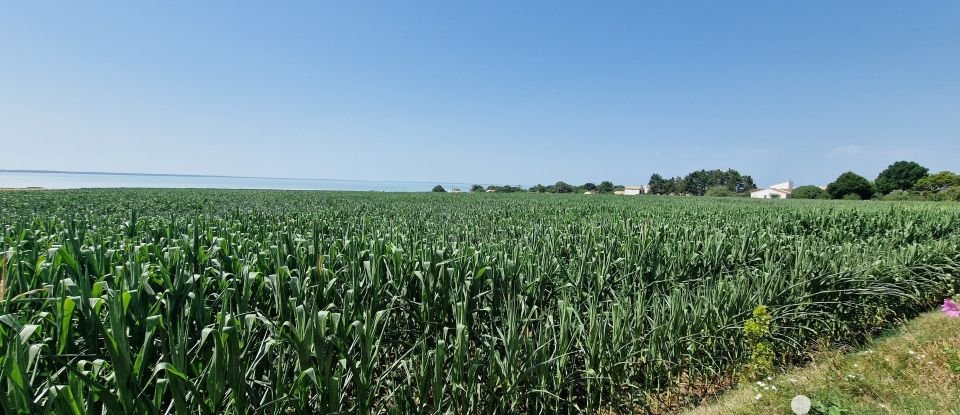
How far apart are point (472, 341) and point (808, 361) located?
11.2 feet

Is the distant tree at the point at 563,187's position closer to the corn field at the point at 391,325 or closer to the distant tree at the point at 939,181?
the distant tree at the point at 939,181

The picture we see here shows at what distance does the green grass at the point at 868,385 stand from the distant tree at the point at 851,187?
91.5m

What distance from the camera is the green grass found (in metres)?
2.92

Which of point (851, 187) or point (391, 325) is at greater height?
point (851, 187)

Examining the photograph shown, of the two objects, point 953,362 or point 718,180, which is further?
point 718,180

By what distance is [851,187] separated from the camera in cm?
7438

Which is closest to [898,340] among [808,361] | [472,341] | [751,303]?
[808,361]

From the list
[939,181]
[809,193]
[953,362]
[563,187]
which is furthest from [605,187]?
[953,362]

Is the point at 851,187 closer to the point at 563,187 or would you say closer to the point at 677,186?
the point at 677,186

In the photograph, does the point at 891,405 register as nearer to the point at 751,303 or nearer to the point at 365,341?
the point at 751,303

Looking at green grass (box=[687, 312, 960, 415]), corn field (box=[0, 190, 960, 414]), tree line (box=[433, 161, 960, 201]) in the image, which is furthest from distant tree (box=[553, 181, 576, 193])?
green grass (box=[687, 312, 960, 415])

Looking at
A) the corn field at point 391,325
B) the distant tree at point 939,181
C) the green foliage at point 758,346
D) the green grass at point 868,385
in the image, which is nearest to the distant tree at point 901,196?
the distant tree at point 939,181

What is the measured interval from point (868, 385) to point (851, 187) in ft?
319

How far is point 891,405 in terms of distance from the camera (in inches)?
117
